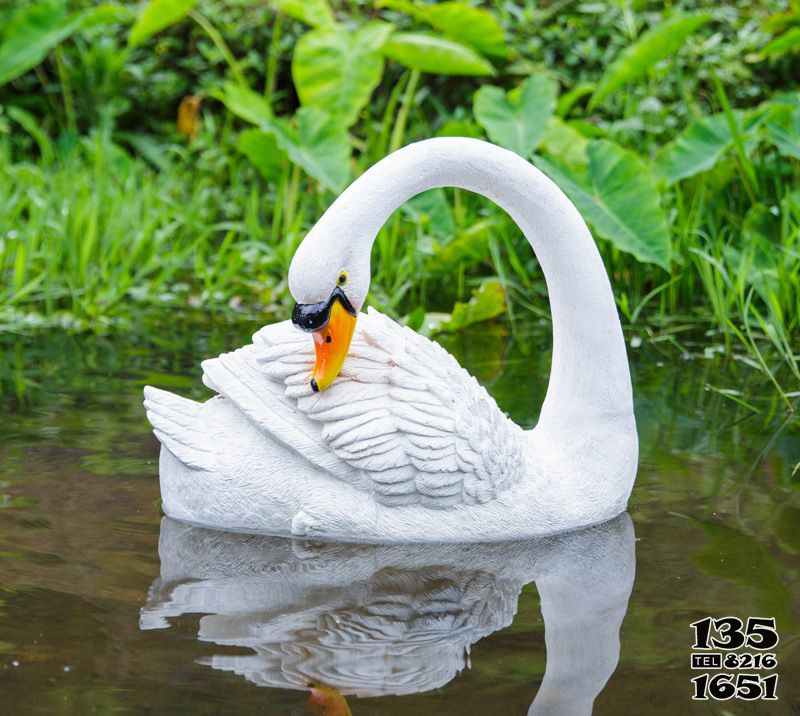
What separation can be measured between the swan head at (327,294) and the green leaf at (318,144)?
10.7 feet

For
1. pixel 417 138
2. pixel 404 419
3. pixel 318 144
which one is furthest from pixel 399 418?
pixel 417 138

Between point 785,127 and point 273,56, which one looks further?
point 273,56

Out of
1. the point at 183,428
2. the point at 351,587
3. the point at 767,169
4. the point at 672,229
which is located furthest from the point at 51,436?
the point at 767,169

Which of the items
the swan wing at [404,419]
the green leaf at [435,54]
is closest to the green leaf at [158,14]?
the green leaf at [435,54]

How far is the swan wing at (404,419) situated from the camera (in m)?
3.65

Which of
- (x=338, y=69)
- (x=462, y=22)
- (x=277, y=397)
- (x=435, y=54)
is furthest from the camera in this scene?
(x=462, y=22)

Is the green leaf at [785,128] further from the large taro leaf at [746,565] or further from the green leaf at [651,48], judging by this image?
the large taro leaf at [746,565]

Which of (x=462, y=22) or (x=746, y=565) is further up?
(x=462, y=22)

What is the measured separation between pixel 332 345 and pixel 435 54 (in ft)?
13.7

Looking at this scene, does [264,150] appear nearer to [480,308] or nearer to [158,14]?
[158,14]

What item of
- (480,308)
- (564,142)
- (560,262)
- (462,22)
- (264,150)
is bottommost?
(480,308)

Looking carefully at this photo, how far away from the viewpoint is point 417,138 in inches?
338

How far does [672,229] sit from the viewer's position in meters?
6.47

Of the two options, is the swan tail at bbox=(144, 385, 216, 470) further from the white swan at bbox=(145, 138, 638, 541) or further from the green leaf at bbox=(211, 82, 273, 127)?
the green leaf at bbox=(211, 82, 273, 127)
